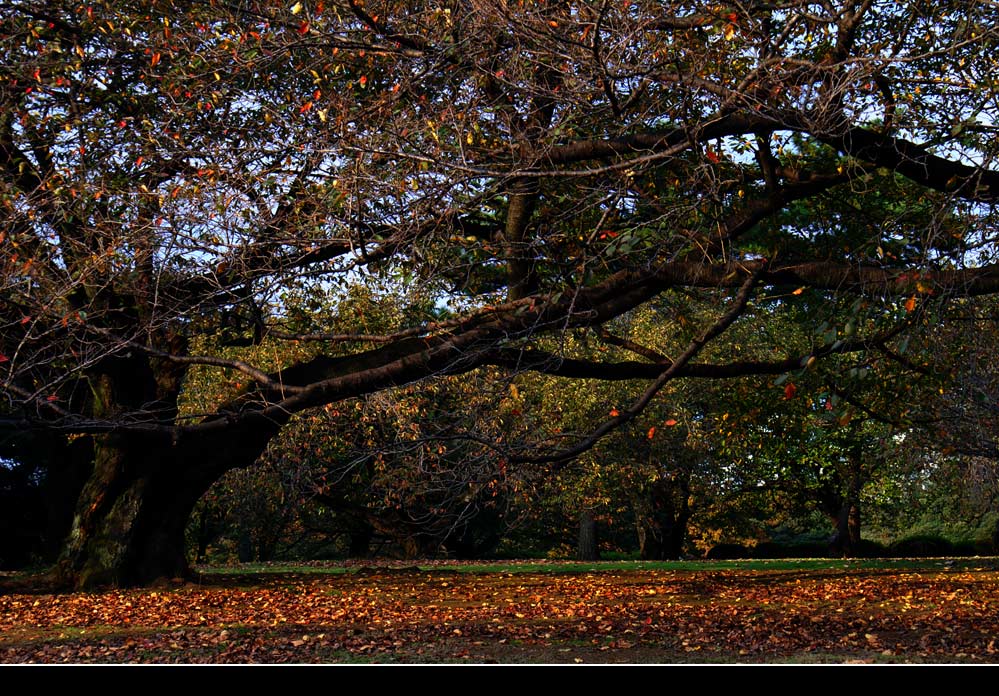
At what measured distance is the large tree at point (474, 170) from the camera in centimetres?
977

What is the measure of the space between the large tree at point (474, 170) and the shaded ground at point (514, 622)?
2.11m

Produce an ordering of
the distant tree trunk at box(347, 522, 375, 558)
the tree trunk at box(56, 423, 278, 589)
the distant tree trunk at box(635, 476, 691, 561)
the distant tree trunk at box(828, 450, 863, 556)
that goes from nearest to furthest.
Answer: the tree trunk at box(56, 423, 278, 589) → the distant tree trunk at box(828, 450, 863, 556) → the distant tree trunk at box(635, 476, 691, 561) → the distant tree trunk at box(347, 522, 375, 558)

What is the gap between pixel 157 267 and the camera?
1223cm

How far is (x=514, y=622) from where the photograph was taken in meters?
11.8

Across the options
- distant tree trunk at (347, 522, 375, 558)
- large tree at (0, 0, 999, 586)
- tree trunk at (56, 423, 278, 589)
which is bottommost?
distant tree trunk at (347, 522, 375, 558)

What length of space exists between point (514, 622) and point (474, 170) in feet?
18.9

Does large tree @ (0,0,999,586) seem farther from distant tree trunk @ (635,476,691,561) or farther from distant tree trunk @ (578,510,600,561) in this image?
distant tree trunk @ (578,510,600,561)

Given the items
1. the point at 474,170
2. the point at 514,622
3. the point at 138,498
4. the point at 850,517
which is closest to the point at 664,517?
the point at 850,517

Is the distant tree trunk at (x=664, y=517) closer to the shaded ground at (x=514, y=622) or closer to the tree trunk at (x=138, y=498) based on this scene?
the shaded ground at (x=514, y=622)

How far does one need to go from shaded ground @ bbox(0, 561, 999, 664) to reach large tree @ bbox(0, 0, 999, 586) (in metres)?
2.11

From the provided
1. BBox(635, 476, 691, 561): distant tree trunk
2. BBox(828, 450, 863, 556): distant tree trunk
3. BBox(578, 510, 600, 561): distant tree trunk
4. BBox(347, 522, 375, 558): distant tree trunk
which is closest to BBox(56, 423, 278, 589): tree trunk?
BBox(347, 522, 375, 558): distant tree trunk

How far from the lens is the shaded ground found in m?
9.72
